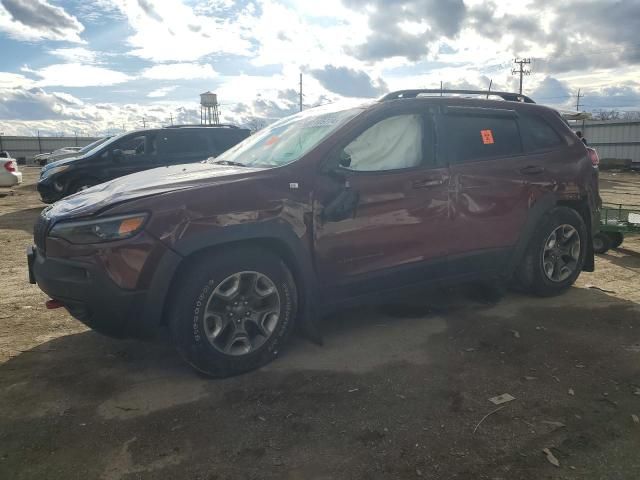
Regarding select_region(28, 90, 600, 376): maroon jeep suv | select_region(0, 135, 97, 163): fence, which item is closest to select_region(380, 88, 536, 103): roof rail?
select_region(28, 90, 600, 376): maroon jeep suv

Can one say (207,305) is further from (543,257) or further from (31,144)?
(31,144)

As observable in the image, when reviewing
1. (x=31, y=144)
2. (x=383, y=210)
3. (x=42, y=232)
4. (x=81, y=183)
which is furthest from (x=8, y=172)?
(x=31, y=144)

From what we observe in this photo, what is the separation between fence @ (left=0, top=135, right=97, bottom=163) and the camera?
4728 cm

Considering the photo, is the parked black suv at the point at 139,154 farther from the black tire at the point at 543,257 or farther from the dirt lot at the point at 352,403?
the black tire at the point at 543,257

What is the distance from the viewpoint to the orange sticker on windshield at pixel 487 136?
4.34m

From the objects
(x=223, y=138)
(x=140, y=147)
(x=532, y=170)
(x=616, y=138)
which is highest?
(x=616, y=138)

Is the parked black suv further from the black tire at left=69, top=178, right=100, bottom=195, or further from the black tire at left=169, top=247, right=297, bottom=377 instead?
the black tire at left=169, top=247, right=297, bottom=377

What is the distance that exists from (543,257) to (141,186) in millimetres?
3533

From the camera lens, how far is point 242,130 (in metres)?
10.6

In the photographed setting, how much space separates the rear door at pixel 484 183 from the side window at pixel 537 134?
10cm

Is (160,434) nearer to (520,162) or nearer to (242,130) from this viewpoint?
(520,162)

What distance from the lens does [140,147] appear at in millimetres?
10172

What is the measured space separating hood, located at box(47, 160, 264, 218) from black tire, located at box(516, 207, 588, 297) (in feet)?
8.87

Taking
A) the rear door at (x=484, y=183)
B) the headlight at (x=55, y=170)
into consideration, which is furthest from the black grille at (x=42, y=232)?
the headlight at (x=55, y=170)
